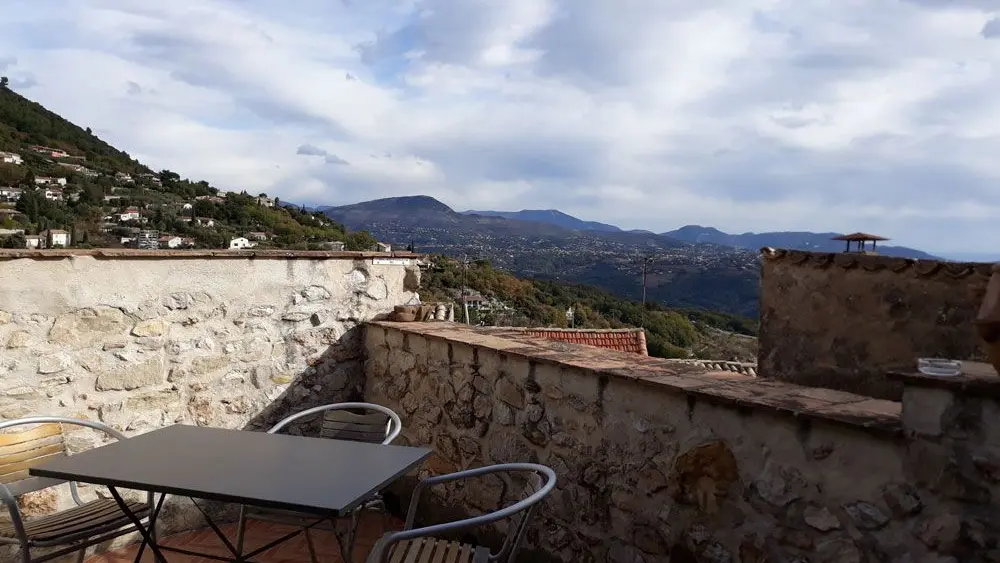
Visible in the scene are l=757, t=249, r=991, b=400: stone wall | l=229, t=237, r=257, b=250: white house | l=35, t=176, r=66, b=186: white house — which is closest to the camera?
l=757, t=249, r=991, b=400: stone wall

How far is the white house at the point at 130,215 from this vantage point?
11.6 meters

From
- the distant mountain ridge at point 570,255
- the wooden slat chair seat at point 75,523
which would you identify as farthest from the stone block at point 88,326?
the distant mountain ridge at point 570,255

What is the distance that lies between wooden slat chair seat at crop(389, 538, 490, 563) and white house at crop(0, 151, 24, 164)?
16310 mm

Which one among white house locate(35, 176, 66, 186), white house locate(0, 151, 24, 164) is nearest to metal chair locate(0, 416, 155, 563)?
white house locate(35, 176, 66, 186)

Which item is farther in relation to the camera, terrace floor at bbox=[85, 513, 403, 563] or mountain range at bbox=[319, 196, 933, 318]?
mountain range at bbox=[319, 196, 933, 318]

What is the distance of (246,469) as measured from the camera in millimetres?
2104

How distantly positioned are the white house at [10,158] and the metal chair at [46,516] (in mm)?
14873

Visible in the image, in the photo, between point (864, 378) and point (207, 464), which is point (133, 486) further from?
point (864, 378)

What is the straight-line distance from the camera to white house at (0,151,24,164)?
46.7ft

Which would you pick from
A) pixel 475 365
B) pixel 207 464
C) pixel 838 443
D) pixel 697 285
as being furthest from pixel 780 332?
pixel 697 285

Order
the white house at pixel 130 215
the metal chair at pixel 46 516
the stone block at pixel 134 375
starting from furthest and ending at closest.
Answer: the white house at pixel 130 215
the stone block at pixel 134 375
the metal chair at pixel 46 516

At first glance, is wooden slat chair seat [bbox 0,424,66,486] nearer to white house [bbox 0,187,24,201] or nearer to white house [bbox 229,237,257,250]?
white house [bbox 229,237,257,250]

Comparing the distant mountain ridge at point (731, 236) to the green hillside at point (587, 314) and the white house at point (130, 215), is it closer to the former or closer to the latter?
the green hillside at point (587, 314)

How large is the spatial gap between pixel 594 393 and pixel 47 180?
15745mm
